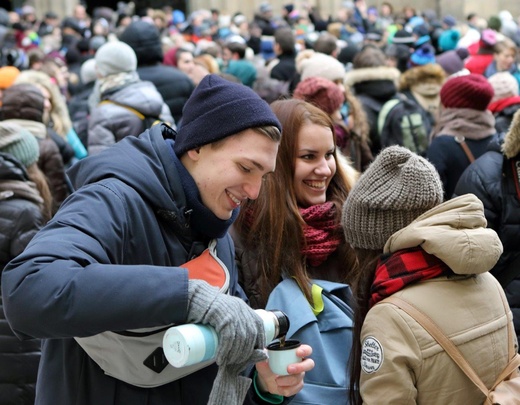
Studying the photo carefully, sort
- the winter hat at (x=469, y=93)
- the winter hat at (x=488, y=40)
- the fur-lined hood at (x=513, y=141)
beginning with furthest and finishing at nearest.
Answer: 1. the winter hat at (x=488, y=40)
2. the winter hat at (x=469, y=93)
3. the fur-lined hood at (x=513, y=141)

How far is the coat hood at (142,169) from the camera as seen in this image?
2.23 metres

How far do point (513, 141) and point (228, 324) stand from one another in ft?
8.26

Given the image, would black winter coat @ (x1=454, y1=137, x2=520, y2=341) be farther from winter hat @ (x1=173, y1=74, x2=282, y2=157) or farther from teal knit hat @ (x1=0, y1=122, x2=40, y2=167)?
teal knit hat @ (x1=0, y1=122, x2=40, y2=167)

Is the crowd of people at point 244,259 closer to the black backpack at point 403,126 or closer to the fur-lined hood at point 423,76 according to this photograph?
the black backpack at point 403,126

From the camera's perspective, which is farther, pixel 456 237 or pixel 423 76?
pixel 423 76

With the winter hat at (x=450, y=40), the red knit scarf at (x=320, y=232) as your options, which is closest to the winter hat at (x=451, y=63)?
the winter hat at (x=450, y=40)

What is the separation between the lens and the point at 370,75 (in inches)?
285

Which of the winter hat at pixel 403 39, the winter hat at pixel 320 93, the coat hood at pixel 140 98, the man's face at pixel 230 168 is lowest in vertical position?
the winter hat at pixel 403 39

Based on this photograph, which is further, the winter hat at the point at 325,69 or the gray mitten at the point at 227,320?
the winter hat at the point at 325,69

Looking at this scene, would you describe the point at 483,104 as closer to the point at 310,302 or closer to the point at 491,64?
the point at 310,302

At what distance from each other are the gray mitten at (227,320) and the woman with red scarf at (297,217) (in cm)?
109

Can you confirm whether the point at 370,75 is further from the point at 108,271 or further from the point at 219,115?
the point at 108,271

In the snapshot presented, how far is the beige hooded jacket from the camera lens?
7.64 feet

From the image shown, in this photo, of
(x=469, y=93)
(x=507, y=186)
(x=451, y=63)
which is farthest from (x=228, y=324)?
(x=451, y=63)
